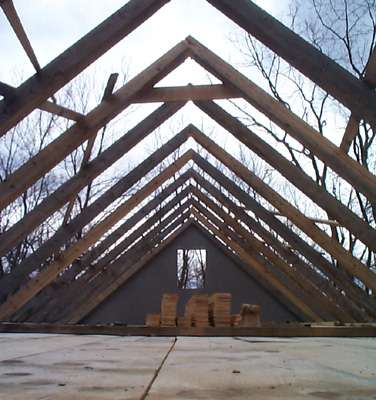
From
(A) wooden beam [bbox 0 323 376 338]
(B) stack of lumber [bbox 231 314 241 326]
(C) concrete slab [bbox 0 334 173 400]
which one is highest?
(B) stack of lumber [bbox 231 314 241 326]

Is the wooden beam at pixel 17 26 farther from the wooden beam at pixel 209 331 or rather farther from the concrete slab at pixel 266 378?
the wooden beam at pixel 209 331

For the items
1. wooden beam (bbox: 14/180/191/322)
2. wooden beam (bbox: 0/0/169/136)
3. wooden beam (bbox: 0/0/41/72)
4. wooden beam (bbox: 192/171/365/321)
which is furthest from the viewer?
wooden beam (bbox: 14/180/191/322)

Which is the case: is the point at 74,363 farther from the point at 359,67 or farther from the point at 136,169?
the point at 359,67

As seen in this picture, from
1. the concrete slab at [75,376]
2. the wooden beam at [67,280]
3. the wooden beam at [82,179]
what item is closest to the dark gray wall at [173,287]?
the wooden beam at [67,280]

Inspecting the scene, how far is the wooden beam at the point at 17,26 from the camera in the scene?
12.3 ft

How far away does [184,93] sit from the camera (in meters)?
5.95

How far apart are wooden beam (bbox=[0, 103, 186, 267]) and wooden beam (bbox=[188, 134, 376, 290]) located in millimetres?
1343

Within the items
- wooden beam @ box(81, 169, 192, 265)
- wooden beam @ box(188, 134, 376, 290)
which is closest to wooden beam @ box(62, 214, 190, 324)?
wooden beam @ box(81, 169, 192, 265)

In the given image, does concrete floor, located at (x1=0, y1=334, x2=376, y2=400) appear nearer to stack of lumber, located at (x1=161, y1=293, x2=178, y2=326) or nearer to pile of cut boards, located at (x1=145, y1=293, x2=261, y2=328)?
pile of cut boards, located at (x1=145, y1=293, x2=261, y2=328)

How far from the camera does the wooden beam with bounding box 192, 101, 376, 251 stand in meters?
5.94

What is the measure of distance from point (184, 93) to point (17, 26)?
2.33 metres

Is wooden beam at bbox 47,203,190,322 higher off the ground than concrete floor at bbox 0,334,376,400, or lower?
higher

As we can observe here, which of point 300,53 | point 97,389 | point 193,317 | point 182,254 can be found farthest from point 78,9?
point 182,254

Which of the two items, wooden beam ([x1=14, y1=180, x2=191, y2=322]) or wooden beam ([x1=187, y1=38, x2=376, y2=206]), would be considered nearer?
wooden beam ([x1=187, y1=38, x2=376, y2=206])
